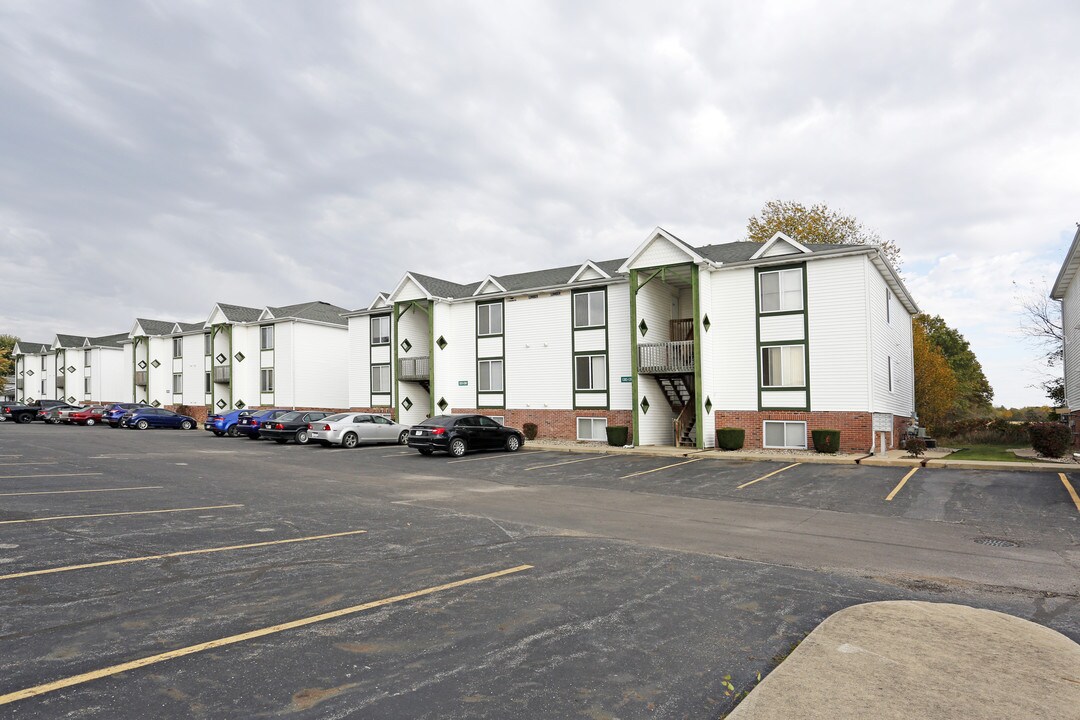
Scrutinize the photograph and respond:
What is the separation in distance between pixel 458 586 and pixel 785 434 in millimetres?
19669

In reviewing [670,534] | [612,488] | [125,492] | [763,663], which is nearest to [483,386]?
[612,488]

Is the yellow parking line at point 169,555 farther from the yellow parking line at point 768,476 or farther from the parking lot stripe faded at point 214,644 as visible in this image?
the yellow parking line at point 768,476

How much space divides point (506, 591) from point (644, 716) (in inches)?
107

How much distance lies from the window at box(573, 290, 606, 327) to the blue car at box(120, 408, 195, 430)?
2818 cm

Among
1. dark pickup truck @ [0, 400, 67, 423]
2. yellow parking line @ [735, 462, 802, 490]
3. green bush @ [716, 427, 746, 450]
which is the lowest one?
yellow parking line @ [735, 462, 802, 490]

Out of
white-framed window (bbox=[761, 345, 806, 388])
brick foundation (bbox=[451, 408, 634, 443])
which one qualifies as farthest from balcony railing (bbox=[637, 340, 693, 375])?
white-framed window (bbox=[761, 345, 806, 388])

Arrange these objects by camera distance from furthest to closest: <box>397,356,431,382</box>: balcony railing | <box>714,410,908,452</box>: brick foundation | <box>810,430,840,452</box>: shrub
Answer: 1. <box>397,356,431,382</box>: balcony railing
2. <box>714,410,908,452</box>: brick foundation
3. <box>810,430,840,452</box>: shrub

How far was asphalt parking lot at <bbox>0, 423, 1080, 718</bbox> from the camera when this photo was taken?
418 cm

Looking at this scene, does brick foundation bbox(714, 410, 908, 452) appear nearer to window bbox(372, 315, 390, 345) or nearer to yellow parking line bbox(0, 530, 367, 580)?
yellow parking line bbox(0, 530, 367, 580)

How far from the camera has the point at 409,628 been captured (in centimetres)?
527

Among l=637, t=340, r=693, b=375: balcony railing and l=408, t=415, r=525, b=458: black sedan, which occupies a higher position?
l=637, t=340, r=693, b=375: balcony railing

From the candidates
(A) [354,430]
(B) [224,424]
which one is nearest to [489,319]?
(A) [354,430]

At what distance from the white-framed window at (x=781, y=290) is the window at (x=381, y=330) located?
2104cm

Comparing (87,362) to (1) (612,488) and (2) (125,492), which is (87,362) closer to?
(2) (125,492)
